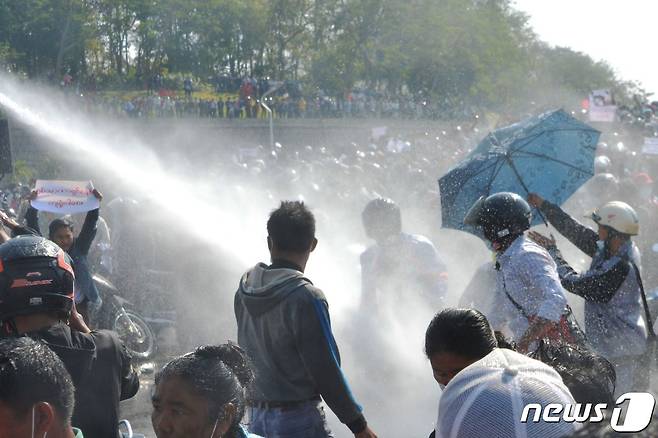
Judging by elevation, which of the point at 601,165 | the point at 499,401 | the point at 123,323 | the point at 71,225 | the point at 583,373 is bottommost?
the point at 123,323

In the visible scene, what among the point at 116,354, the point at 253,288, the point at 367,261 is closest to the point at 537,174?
the point at 367,261

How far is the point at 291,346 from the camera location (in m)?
3.74

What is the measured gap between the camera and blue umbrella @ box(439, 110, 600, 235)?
5.97 m

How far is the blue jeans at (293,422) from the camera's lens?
3.76 meters

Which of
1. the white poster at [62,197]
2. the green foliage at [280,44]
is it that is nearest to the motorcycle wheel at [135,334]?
the white poster at [62,197]

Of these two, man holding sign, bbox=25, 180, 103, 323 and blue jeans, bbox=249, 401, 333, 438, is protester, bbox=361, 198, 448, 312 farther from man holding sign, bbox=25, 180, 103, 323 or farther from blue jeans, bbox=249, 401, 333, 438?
blue jeans, bbox=249, 401, 333, 438

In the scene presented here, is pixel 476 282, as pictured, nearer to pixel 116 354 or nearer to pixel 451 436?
pixel 116 354

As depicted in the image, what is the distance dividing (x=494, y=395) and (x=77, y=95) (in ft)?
110

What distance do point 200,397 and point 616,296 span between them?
2949mm

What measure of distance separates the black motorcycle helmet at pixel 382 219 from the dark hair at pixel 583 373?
3.44 m

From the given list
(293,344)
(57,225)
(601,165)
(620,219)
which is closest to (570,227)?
(620,219)

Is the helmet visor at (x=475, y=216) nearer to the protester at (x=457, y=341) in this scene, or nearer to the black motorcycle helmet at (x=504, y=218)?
the black motorcycle helmet at (x=504, y=218)

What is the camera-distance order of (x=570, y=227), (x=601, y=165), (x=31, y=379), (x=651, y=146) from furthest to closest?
1. (x=651, y=146)
2. (x=601, y=165)
3. (x=570, y=227)
4. (x=31, y=379)

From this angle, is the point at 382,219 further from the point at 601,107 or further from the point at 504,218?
the point at 601,107
